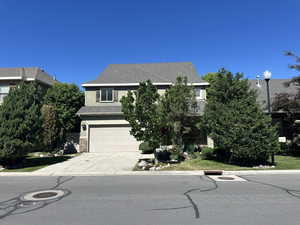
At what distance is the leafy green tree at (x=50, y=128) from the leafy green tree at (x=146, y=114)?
8.11m

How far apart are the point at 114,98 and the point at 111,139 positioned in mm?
4020

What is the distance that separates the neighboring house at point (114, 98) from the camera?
18.3 meters

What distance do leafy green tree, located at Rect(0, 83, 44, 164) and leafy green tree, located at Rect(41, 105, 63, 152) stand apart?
3.38 metres

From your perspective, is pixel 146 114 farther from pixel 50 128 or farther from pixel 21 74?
pixel 21 74

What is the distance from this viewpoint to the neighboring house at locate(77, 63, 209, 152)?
1831cm

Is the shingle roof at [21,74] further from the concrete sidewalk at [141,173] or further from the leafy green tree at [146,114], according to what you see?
the leafy green tree at [146,114]

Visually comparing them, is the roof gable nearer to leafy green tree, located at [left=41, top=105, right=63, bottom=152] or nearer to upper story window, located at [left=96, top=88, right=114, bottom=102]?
upper story window, located at [left=96, top=88, right=114, bottom=102]

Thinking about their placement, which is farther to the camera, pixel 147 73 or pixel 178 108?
pixel 147 73

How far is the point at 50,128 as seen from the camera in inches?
650

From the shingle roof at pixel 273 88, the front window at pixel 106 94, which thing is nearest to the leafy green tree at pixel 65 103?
the front window at pixel 106 94

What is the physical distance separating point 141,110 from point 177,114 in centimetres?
211

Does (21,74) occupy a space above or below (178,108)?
above

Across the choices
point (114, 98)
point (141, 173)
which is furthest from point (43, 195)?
point (114, 98)

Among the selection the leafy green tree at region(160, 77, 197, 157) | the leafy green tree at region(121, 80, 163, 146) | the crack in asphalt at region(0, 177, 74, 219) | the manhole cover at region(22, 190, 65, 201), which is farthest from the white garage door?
the crack in asphalt at region(0, 177, 74, 219)
